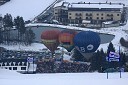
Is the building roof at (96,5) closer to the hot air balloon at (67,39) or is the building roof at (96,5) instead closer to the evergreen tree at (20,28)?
the evergreen tree at (20,28)

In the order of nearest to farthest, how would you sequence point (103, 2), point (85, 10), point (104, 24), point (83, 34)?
point (83, 34) < point (104, 24) < point (85, 10) < point (103, 2)

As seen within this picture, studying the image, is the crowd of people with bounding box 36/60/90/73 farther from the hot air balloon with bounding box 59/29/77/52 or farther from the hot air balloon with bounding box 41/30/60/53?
the hot air balloon with bounding box 41/30/60/53

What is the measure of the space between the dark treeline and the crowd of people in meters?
3.20

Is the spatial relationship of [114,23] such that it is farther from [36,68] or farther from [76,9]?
[36,68]

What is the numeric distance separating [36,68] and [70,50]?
1930 mm

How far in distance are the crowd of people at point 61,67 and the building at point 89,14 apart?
6.14 metres

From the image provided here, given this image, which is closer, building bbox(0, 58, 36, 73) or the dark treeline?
building bbox(0, 58, 36, 73)

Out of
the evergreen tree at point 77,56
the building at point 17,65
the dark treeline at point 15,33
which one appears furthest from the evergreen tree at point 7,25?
the building at point 17,65

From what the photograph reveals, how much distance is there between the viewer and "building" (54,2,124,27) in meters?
18.9

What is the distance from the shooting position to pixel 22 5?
2191 cm

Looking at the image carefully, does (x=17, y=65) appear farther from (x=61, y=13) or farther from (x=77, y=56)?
(x=61, y=13)

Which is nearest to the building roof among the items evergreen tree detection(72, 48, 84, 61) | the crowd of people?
evergreen tree detection(72, 48, 84, 61)

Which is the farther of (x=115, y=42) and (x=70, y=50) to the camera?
(x=115, y=42)

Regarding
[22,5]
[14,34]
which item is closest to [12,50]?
[14,34]
